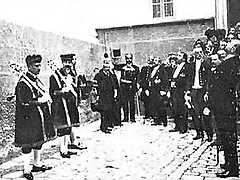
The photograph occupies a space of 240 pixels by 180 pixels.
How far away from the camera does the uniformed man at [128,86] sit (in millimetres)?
8344

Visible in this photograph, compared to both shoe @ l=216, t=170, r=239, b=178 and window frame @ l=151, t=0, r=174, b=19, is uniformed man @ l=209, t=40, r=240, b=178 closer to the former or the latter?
shoe @ l=216, t=170, r=239, b=178

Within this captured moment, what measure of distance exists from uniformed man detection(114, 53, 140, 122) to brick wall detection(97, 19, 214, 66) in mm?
1298

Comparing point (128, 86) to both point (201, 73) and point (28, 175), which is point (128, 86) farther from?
point (28, 175)

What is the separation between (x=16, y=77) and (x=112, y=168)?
1481mm

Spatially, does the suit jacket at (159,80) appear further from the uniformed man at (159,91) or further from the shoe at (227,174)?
the shoe at (227,174)

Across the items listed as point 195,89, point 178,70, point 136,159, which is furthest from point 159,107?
point 136,159

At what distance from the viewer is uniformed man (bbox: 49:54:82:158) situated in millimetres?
5461

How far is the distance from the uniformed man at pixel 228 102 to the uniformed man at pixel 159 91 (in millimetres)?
3382

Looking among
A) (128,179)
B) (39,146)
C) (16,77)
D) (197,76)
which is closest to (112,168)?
(128,179)

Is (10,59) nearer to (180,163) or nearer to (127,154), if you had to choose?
(127,154)

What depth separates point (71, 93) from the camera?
567 cm

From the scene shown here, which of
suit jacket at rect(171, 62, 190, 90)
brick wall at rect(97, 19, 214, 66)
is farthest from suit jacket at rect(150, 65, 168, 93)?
brick wall at rect(97, 19, 214, 66)

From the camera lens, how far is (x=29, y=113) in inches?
182

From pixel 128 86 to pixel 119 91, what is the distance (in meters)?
0.30
